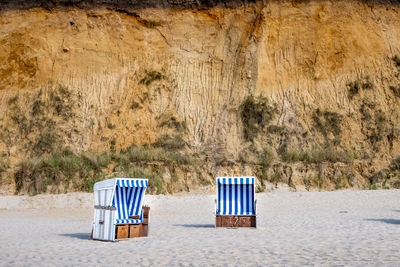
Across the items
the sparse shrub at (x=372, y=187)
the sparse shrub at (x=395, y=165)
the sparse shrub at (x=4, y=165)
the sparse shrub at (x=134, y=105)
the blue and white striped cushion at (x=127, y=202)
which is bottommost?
the blue and white striped cushion at (x=127, y=202)

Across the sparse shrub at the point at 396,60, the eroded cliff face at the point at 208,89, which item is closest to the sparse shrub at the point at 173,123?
the eroded cliff face at the point at 208,89

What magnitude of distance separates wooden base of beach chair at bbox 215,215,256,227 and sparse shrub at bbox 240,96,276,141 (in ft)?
39.6

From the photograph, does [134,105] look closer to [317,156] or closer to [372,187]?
[317,156]

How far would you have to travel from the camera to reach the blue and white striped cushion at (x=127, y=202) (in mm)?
8742

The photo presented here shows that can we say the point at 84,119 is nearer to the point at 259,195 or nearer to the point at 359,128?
the point at 259,195

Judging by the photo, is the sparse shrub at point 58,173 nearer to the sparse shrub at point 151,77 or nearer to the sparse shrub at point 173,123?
the sparse shrub at point 173,123

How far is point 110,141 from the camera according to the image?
2295 centimetres

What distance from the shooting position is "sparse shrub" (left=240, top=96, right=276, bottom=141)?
74.8 feet

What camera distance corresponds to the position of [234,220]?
10.7 meters

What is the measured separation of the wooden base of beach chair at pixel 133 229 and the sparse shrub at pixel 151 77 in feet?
52.2

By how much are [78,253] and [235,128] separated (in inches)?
653

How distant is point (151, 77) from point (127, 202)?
1612 centimetres

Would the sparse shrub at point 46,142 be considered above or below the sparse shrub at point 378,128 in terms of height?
below

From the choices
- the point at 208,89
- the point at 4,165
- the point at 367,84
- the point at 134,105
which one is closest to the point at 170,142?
the point at 134,105
